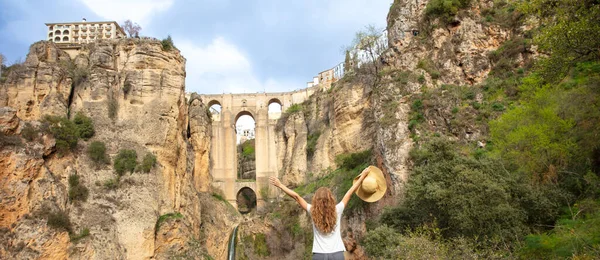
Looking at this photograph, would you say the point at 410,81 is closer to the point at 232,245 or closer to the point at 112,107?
the point at 112,107

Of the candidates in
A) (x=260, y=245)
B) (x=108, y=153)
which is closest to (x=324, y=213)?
(x=108, y=153)

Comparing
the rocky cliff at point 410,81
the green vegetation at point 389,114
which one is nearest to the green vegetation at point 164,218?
the rocky cliff at point 410,81

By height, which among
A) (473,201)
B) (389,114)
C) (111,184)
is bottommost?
(473,201)

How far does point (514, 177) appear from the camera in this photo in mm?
17000

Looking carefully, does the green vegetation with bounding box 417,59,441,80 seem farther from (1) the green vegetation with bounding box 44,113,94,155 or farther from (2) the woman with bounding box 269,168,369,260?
(2) the woman with bounding box 269,168,369,260

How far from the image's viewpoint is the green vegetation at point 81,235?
2436 cm

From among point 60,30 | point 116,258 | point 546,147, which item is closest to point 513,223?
point 546,147

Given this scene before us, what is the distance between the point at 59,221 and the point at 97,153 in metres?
4.38

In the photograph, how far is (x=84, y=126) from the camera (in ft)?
91.2

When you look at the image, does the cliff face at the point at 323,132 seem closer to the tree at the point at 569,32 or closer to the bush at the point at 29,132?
the bush at the point at 29,132

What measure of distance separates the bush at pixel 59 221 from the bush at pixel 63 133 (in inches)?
147

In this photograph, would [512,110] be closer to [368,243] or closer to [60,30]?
[368,243]

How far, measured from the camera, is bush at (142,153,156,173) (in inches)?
1085

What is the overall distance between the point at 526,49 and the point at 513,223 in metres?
13.6
